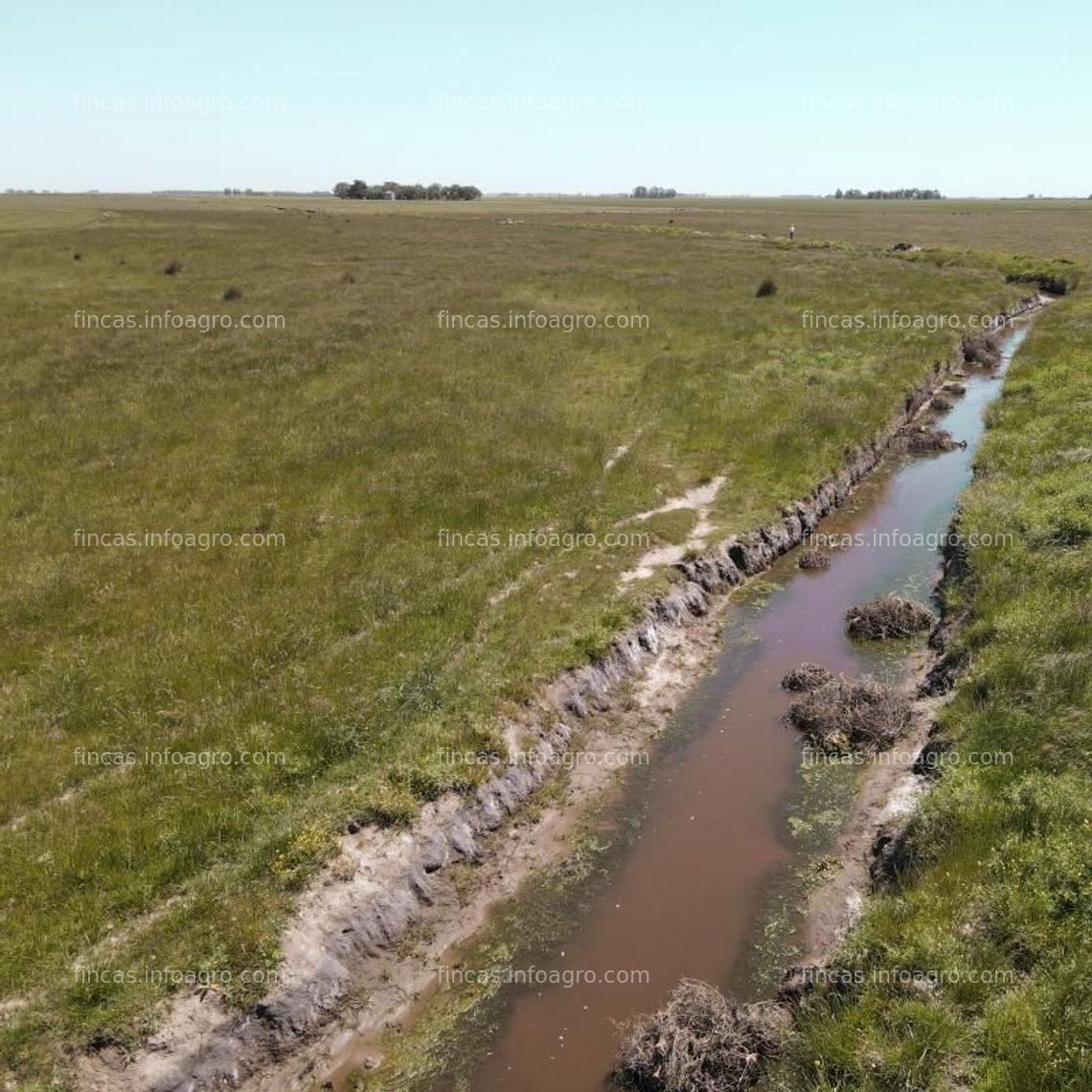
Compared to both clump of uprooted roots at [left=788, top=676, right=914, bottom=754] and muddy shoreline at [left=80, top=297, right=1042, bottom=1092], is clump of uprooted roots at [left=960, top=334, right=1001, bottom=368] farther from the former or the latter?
clump of uprooted roots at [left=788, top=676, right=914, bottom=754]

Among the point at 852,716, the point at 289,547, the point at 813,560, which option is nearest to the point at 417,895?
the point at 852,716

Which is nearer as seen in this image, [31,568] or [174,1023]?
[174,1023]

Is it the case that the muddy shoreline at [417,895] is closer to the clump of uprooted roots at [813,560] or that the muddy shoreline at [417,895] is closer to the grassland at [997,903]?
the grassland at [997,903]

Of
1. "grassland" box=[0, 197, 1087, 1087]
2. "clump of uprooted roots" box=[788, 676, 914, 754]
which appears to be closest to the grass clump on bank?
"clump of uprooted roots" box=[788, 676, 914, 754]

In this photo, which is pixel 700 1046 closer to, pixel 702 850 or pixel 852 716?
pixel 702 850

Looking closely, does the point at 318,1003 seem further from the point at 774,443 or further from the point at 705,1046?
the point at 774,443

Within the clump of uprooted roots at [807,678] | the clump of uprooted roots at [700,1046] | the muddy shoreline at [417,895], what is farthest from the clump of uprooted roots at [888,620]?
the clump of uprooted roots at [700,1046]

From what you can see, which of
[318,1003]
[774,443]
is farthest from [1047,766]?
[774,443]
